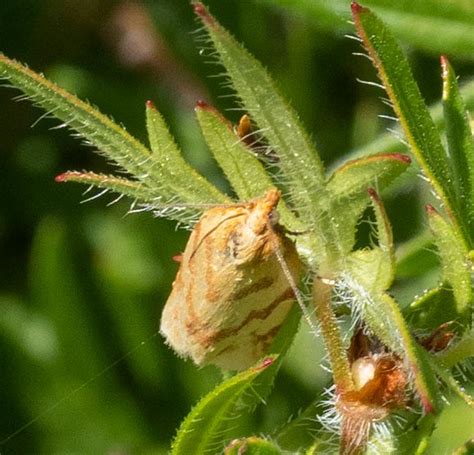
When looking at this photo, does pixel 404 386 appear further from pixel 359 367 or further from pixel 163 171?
pixel 163 171

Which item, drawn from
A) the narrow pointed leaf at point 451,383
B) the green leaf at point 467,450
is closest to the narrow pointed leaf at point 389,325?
the narrow pointed leaf at point 451,383

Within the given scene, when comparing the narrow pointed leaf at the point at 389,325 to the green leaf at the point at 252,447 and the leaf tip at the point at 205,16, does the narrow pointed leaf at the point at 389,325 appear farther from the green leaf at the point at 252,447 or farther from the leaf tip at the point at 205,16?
the leaf tip at the point at 205,16

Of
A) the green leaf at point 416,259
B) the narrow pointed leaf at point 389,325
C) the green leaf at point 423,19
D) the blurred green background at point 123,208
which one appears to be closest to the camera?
the narrow pointed leaf at point 389,325

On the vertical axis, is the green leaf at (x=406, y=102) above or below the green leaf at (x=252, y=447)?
above

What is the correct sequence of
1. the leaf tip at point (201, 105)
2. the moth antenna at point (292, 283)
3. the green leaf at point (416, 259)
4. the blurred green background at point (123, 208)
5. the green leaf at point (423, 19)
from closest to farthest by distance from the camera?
1. the moth antenna at point (292, 283)
2. the leaf tip at point (201, 105)
3. the green leaf at point (416, 259)
4. the green leaf at point (423, 19)
5. the blurred green background at point (123, 208)

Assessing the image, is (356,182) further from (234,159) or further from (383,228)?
(234,159)

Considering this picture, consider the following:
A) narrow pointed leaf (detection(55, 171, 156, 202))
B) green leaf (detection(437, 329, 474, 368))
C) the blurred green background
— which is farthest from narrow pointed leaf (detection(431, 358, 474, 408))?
the blurred green background
